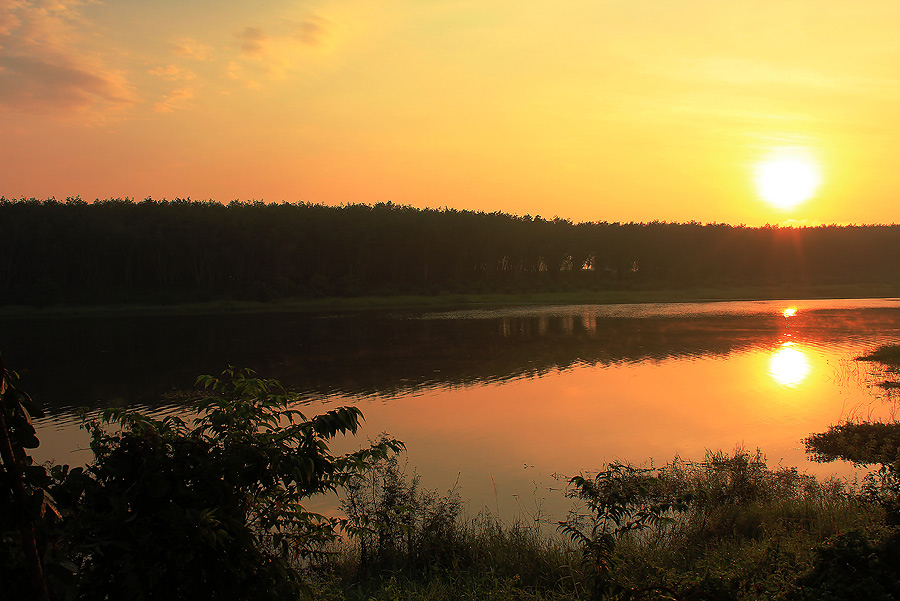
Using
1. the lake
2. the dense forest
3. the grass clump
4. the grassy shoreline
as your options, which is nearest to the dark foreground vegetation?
the lake

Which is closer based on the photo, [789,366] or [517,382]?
[517,382]

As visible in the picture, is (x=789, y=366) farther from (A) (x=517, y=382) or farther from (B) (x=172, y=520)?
(B) (x=172, y=520)

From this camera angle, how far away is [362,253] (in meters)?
90.4

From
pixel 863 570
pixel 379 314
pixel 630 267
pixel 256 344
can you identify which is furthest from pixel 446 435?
pixel 630 267

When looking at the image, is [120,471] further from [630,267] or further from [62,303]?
[630,267]

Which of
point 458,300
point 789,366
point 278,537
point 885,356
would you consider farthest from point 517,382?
point 458,300

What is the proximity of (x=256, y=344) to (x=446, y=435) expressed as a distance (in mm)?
25752

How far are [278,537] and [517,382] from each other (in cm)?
2188

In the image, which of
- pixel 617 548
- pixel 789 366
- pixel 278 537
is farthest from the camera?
pixel 789 366

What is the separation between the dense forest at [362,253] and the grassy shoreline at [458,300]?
2713mm

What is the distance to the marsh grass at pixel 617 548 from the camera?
6.77 meters

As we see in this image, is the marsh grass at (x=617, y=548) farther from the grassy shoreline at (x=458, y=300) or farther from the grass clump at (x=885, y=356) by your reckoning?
the grassy shoreline at (x=458, y=300)

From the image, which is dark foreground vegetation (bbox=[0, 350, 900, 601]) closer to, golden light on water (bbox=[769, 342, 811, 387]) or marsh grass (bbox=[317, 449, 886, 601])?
marsh grass (bbox=[317, 449, 886, 601])

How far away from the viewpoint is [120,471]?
377cm
